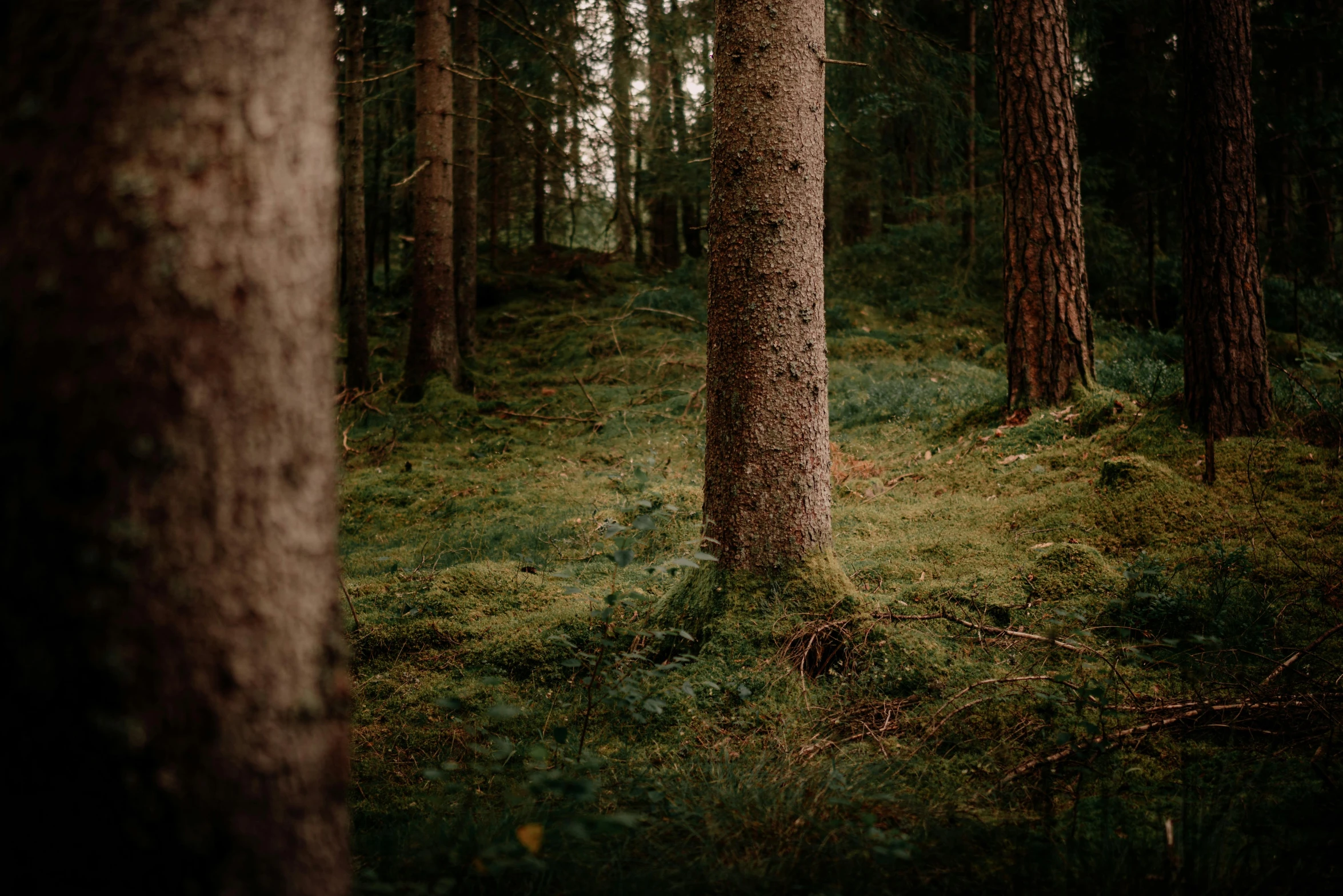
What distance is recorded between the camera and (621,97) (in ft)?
50.3

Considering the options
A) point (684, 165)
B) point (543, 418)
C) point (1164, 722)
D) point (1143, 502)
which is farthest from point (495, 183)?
point (1164, 722)

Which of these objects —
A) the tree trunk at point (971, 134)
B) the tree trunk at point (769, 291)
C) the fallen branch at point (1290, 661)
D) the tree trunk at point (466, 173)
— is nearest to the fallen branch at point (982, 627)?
the tree trunk at point (769, 291)

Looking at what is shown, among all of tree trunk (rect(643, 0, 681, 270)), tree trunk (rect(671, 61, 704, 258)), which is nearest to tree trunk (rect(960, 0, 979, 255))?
tree trunk (rect(671, 61, 704, 258))

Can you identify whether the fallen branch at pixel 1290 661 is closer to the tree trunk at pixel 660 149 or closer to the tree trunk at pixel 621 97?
the tree trunk at pixel 621 97

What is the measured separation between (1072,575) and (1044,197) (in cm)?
412

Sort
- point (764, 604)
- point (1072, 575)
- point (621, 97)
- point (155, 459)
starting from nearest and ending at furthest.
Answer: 1. point (155, 459)
2. point (764, 604)
3. point (1072, 575)
4. point (621, 97)

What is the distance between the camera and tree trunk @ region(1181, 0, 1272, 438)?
524 cm

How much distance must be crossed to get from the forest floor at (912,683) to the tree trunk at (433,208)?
3791 mm

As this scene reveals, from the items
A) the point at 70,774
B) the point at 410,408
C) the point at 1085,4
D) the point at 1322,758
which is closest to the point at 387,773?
the point at 70,774

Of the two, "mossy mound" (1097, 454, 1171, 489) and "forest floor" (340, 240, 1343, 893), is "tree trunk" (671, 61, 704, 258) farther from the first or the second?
"mossy mound" (1097, 454, 1171, 489)

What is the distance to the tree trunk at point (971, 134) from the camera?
1387 cm

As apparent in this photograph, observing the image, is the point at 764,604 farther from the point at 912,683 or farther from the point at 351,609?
the point at 351,609

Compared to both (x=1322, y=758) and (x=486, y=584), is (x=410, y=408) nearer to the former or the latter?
(x=486, y=584)

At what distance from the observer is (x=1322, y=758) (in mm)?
2496
